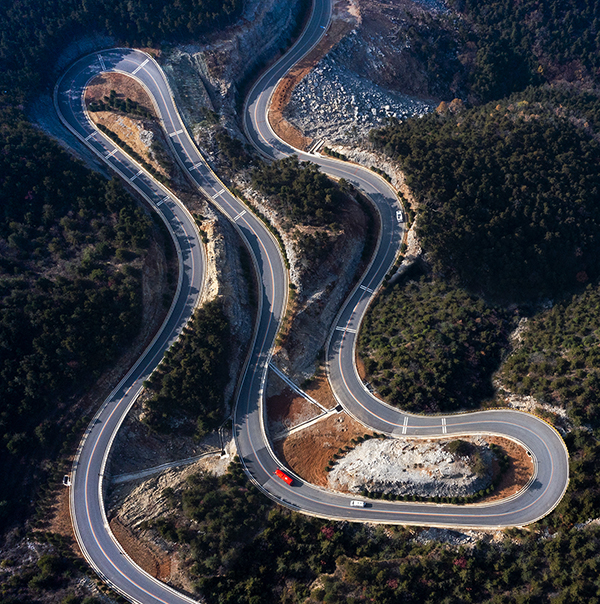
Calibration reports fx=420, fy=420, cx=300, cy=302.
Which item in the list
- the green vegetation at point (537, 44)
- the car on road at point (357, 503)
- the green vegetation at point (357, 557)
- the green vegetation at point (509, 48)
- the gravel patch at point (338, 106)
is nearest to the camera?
the green vegetation at point (357, 557)

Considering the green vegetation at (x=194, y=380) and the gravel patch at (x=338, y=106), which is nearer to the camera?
the green vegetation at (x=194, y=380)

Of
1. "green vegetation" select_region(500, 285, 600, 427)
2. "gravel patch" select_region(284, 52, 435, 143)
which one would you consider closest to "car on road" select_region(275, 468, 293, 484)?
"green vegetation" select_region(500, 285, 600, 427)

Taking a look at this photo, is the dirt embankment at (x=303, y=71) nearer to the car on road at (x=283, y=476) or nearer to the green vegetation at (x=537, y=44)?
the green vegetation at (x=537, y=44)

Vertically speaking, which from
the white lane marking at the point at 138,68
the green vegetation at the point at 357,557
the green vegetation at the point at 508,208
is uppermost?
the white lane marking at the point at 138,68

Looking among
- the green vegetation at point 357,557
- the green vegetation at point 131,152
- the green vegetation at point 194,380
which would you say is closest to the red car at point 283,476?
the green vegetation at point 357,557

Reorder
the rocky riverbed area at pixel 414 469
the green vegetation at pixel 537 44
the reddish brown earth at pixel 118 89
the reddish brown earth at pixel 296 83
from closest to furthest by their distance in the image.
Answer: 1. the rocky riverbed area at pixel 414 469
2. the reddish brown earth at pixel 118 89
3. the reddish brown earth at pixel 296 83
4. the green vegetation at pixel 537 44

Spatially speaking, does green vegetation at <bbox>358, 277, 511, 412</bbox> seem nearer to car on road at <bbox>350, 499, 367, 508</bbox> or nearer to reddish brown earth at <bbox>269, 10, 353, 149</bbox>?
car on road at <bbox>350, 499, 367, 508</bbox>
